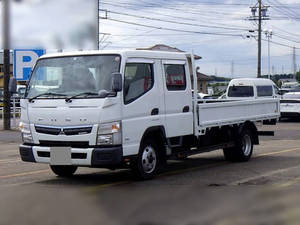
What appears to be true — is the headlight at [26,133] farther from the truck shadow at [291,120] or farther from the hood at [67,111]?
the truck shadow at [291,120]

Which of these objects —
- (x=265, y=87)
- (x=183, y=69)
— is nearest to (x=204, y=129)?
(x=183, y=69)

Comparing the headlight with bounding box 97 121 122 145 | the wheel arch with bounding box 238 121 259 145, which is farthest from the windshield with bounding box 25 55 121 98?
the wheel arch with bounding box 238 121 259 145

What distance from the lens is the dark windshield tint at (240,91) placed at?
93.1 feet

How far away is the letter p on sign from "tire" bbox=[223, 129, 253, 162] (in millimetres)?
15275

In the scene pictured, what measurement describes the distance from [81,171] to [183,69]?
3109 millimetres

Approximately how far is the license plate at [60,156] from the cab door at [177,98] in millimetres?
2048

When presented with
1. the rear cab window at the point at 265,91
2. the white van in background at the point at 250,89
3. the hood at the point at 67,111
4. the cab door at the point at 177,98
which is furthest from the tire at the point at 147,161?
the rear cab window at the point at 265,91

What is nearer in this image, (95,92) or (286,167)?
(95,92)

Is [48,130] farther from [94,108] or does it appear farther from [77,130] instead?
[94,108]

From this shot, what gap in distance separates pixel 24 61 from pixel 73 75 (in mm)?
17487

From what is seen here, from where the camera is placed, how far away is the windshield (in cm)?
945

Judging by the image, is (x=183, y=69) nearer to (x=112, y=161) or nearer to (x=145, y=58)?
(x=145, y=58)

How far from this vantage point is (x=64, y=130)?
935cm

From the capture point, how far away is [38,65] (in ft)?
33.5
